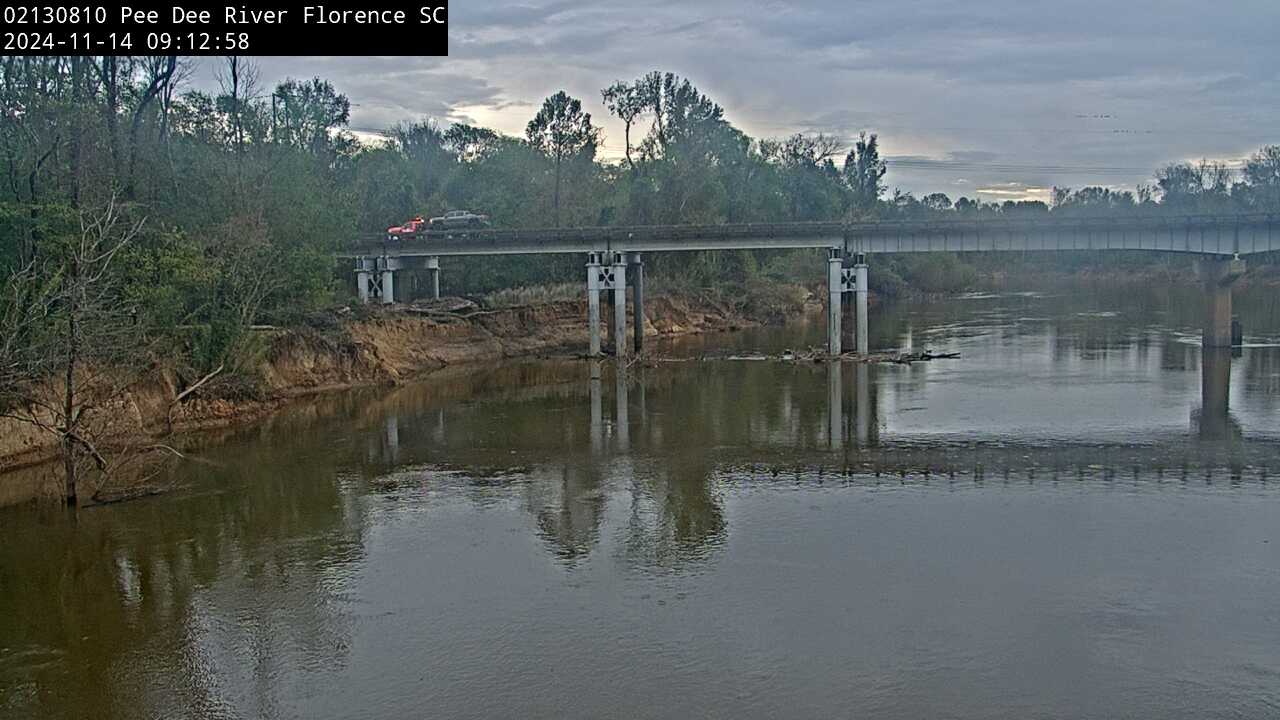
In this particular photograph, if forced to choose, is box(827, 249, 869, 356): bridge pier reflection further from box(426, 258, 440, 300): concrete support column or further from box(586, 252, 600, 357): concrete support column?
box(426, 258, 440, 300): concrete support column

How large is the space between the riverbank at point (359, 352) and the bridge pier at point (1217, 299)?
3344cm

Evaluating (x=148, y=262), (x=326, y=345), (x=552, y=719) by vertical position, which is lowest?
(x=552, y=719)

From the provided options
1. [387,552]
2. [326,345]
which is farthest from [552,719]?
[326,345]

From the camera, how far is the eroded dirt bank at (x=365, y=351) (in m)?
35.8

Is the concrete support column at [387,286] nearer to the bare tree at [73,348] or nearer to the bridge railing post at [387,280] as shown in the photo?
the bridge railing post at [387,280]

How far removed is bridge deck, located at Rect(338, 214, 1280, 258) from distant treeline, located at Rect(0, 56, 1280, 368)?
811 centimetres

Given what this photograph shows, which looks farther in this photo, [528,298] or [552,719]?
[528,298]

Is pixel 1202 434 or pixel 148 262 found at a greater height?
pixel 148 262

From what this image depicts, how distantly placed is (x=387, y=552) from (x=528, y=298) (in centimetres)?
5120

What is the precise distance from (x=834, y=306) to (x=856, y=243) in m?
4.50

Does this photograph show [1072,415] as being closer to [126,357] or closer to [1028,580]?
[1028,580]

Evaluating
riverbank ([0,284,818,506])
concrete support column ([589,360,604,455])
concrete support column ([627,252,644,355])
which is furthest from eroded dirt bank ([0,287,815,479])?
concrete support column ([589,360,604,455])

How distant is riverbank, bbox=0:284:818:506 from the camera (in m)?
34.2

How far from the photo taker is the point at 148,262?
124 ft
